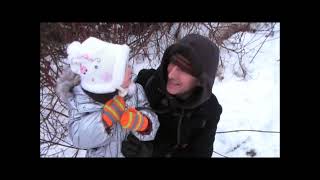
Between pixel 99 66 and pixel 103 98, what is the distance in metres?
0.14

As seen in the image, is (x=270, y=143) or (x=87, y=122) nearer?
(x=87, y=122)

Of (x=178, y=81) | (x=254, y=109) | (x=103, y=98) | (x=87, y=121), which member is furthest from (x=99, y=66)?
(x=254, y=109)

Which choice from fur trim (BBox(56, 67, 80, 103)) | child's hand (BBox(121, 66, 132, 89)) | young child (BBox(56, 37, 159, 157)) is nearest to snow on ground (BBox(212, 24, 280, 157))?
young child (BBox(56, 37, 159, 157))

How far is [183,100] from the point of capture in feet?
8.73

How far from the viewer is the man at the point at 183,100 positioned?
2578 millimetres

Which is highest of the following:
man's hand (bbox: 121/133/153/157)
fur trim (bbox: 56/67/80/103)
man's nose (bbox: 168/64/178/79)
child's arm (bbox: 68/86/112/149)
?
man's nose (bbox: 168/64/178/79)

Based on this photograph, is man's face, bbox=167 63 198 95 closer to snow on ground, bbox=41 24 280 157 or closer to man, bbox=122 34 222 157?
man, bbox=122 34 222 157

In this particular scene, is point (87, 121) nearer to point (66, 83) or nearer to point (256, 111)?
point (66, 83)

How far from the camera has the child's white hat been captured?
247 cm

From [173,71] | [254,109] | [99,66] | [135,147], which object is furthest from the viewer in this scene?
[254,109]
